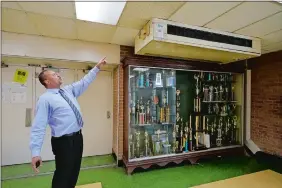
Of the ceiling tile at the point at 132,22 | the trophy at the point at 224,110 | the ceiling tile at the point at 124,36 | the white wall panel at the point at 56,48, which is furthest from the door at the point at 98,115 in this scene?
the trophy at the point at 224,110

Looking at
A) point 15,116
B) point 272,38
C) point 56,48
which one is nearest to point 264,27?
point 272,38

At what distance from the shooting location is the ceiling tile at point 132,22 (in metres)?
2.17

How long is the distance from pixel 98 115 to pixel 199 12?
2579 mm

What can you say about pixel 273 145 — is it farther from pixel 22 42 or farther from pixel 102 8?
pixel 22 42

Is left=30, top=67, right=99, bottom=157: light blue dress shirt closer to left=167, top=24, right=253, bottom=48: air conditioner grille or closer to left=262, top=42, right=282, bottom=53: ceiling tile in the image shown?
left=167, top=24, right=253, bottom=48: air conditioner grille

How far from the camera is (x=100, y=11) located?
2014 mm

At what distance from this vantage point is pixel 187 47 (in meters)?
2.46

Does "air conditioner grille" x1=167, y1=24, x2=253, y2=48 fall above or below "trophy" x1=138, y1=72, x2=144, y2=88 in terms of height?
above

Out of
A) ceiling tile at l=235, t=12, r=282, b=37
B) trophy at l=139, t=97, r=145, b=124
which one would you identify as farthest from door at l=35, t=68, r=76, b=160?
ceiling tile at l=235, t=12, r=282, b=37

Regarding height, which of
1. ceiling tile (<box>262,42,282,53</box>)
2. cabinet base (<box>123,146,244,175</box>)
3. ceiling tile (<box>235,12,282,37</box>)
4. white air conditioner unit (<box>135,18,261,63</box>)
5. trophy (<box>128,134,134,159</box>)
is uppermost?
ceiling tile (<box>235,12,282,37</box>)

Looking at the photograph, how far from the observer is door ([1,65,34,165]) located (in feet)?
10.1

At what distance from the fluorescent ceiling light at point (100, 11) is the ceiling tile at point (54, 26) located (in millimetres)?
251

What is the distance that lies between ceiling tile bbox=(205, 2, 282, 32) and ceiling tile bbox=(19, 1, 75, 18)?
167cm

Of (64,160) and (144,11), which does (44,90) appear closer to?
(64,160)
